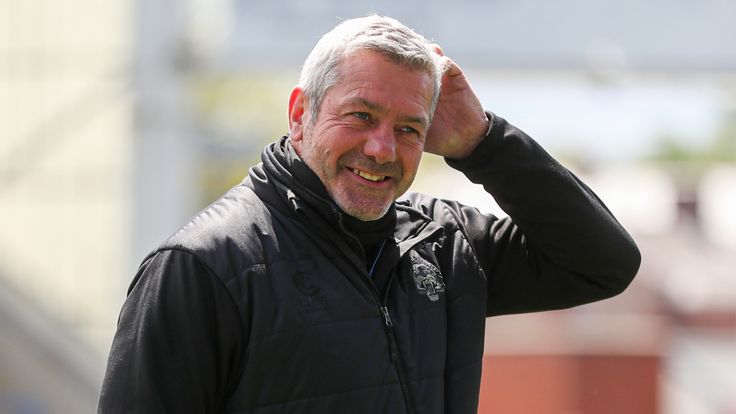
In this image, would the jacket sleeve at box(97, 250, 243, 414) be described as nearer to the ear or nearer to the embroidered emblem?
the embroidered emblem

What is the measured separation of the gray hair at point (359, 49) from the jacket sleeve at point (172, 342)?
43cm

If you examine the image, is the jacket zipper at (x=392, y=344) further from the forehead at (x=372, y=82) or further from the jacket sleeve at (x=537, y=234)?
the jacket sleeve at (x=537, y=234)

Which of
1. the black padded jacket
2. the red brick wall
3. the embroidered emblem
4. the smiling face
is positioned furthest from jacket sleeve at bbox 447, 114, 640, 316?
the red brick wall

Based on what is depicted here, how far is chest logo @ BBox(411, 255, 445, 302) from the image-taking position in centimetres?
262

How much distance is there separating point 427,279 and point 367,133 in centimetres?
33

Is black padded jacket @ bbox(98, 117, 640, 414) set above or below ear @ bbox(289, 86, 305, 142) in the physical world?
below

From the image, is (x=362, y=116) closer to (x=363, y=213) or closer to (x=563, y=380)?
(x=363, y=213)

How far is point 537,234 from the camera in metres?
2.84

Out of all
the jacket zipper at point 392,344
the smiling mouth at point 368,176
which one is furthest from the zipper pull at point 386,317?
the smiling mouth at point 368,176

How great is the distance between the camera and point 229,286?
2363 mm

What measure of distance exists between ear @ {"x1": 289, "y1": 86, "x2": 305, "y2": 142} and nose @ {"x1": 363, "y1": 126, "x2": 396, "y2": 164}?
15 centimetres

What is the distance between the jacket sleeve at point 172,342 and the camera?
7.55ft

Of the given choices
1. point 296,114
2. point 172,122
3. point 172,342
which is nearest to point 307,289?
point 172,342

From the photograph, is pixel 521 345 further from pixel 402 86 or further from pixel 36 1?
pixel 402 86
